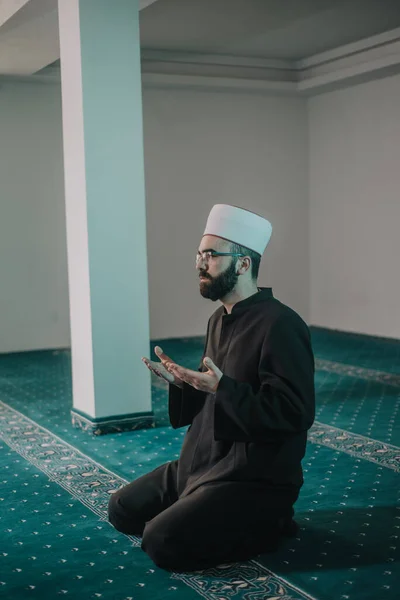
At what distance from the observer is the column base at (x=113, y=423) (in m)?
4.99

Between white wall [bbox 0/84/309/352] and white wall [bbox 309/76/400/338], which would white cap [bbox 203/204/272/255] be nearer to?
white wall [bbox 0/84/309/352]

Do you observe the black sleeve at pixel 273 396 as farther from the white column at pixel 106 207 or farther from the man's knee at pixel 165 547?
the white column at pixel 106 207

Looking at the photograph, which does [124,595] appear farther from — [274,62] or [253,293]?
[274,62]

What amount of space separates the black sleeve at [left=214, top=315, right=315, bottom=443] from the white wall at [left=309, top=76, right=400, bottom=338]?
600 cm

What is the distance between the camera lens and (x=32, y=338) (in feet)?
28.6

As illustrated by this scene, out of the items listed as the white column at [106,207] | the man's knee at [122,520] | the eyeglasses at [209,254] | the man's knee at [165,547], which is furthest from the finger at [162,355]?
the white column at [106,207]

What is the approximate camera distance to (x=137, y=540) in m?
3.24

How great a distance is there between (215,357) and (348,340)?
5.85 meters

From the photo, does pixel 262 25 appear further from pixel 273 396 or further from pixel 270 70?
pixel 273 396

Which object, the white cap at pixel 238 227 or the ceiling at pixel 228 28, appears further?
the ceiling at pixel 228 28

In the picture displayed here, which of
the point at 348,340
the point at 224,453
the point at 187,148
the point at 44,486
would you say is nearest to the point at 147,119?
the point at 187,148

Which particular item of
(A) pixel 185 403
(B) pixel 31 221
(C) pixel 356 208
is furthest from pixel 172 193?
(A) pixel 185 403

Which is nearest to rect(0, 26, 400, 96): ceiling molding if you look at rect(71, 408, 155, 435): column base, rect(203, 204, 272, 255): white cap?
rect(71, 408, 155, 435): column base

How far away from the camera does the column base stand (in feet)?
16.4
